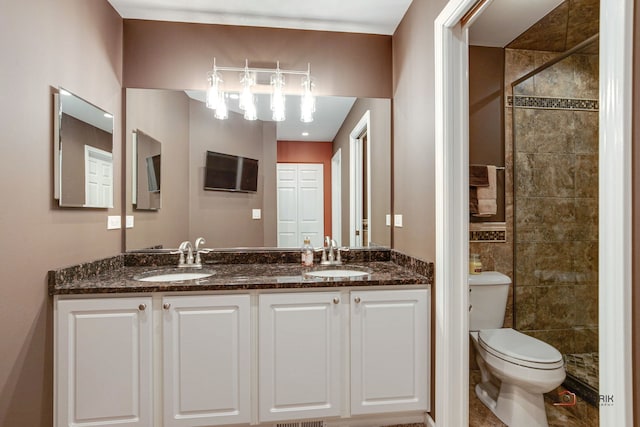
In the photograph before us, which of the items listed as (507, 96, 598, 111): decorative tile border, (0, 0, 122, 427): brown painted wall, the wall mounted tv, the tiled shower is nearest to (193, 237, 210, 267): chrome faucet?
the wall mounted tv

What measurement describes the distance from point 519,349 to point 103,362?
7.02 ft

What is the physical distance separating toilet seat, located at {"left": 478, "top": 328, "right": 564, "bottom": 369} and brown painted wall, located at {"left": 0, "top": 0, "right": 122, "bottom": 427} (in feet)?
7.43

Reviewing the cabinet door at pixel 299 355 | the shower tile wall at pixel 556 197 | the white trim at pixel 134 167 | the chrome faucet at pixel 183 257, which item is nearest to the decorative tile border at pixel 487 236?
the shower tile wall at pixel 556 197

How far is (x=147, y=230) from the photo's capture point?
7.38ft

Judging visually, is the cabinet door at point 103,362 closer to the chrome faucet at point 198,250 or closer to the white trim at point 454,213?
the chrome faucet at point 198,250

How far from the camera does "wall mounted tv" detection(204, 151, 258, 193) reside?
2307 mm

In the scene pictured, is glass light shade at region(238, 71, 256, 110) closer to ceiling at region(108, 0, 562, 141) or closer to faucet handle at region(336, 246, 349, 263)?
ceiling at region(108, 0, 562, 141)

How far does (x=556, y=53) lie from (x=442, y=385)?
2.54 meters

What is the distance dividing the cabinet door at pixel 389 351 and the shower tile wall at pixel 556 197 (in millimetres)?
1146

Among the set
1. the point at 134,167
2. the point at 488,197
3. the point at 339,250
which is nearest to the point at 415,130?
the point at 488,197

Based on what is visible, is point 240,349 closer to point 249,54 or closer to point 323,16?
point 249,54

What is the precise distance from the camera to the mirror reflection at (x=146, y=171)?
2221mm

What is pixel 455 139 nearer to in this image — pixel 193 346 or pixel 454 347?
pixel 454 347

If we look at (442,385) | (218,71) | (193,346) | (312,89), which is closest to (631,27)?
(442,385)
